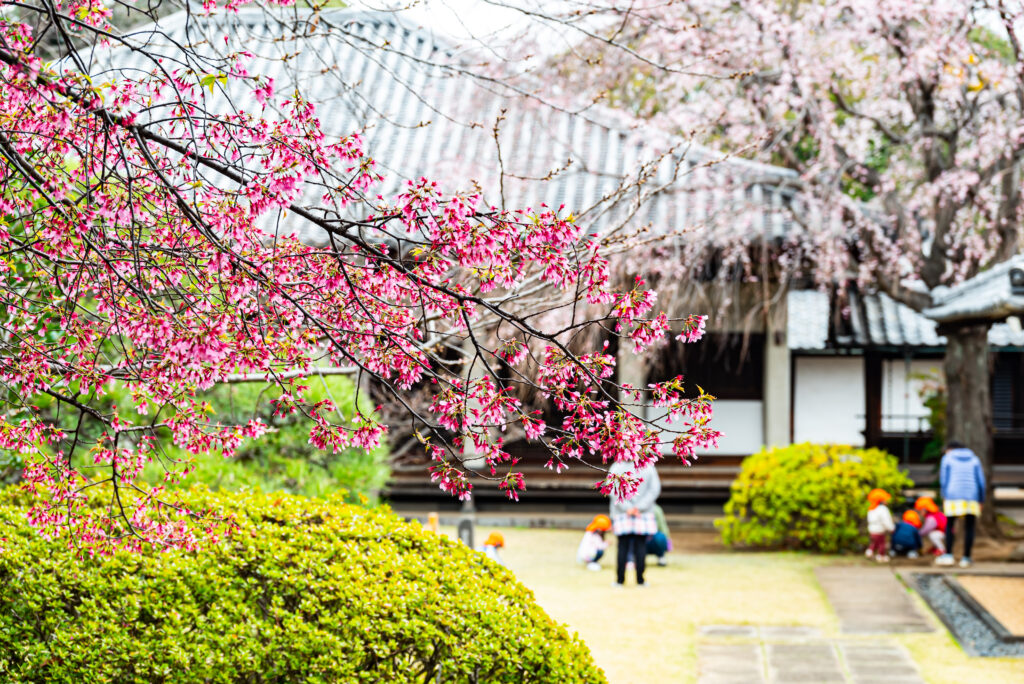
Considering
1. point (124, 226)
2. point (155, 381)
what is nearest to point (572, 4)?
point (124, 226)

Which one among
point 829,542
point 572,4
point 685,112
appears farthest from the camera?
point 685,112

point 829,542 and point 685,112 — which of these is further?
point 685,112

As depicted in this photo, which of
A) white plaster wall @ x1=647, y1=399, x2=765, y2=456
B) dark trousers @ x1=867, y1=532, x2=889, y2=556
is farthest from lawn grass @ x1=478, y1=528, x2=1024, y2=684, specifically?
white plaster wall @ x1=647, y1=399, x2=765, y2=456

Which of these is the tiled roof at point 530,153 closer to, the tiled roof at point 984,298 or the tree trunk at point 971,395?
the tiled roof at point 984,298

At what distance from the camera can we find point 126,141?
10.6ft

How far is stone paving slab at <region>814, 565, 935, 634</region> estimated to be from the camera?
8695 mm

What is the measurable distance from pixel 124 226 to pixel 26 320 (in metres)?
0.47

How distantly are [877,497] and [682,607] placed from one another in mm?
3781

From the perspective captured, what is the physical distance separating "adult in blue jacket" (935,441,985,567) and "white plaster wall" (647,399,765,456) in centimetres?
547

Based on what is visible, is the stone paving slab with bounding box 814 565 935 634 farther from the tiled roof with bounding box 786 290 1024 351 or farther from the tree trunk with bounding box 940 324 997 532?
the tiled roof with bounding box 786 290 1024 351

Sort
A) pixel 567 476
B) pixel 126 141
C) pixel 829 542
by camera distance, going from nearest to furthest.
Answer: pixel 126 141, pixel 829 542, pixel 567 476

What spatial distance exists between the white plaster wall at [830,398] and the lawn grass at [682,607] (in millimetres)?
5535

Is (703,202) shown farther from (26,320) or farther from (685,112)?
(26,320)

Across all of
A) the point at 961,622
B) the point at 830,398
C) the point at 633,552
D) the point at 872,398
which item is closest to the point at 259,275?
the point at 961,622
